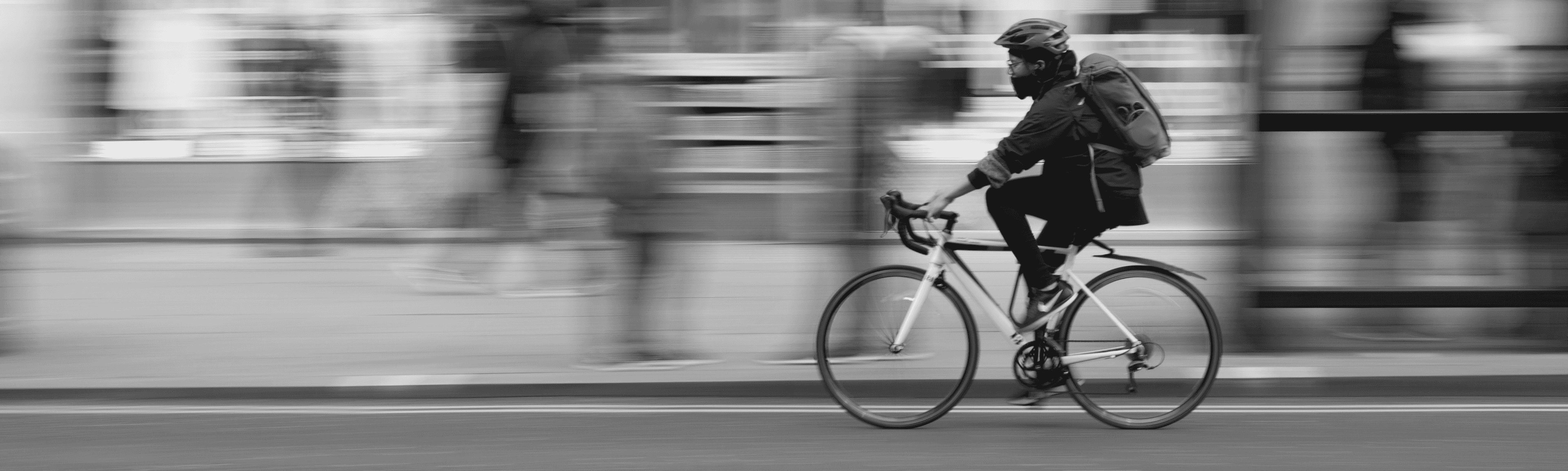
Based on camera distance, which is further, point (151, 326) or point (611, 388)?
point (151, 326)

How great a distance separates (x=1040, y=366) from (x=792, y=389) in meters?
1.04

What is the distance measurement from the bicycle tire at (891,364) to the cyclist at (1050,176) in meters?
0.24

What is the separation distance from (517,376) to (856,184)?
150 cm

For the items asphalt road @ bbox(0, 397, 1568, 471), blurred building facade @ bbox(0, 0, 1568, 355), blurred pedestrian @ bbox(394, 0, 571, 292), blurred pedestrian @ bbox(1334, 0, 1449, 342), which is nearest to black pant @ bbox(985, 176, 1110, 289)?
asphalt road @ bbox(0, 397, 1568, 471)

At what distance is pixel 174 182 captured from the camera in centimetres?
1019

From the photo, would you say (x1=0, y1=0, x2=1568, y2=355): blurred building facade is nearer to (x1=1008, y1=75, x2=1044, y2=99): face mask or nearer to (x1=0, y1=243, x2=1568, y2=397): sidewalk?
(x1=0, y1=243, x2=1568, y2=397): sidewalk

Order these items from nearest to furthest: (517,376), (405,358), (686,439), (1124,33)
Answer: (686,439) < (517,376) < (405,358) < (1124,33)

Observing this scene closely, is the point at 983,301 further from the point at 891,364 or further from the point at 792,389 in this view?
the point at 792,389

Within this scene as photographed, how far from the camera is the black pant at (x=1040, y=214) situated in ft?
16.0

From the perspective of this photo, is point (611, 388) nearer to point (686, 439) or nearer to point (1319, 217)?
point (686, 439)

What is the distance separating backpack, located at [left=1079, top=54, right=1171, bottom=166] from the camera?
4.72 meters

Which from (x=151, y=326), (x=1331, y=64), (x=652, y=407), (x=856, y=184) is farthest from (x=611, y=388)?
(x=1331, y=64)

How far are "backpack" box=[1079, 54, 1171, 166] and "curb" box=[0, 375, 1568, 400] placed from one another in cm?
127

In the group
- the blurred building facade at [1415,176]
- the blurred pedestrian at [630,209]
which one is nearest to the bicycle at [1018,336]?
the blurred pedestrian at [630,209]
